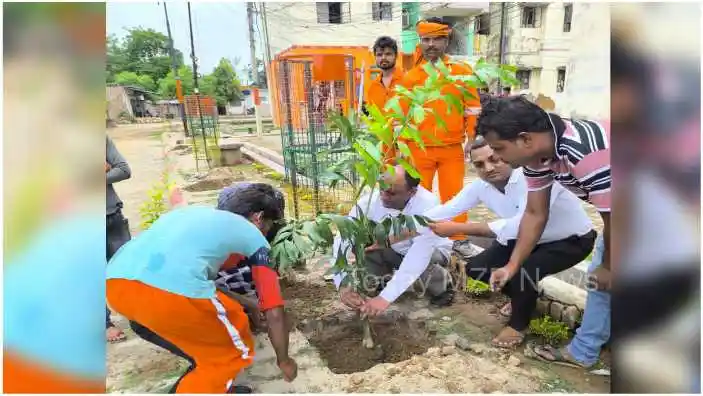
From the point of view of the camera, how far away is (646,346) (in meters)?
0.76

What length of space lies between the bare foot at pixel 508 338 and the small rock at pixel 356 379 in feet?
2.52

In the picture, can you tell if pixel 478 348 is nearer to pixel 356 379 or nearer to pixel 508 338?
pixel 508 338

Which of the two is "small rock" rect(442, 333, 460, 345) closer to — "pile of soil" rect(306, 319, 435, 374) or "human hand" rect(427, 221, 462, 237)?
"pile of soil" rect(306, 319, 435, 374)

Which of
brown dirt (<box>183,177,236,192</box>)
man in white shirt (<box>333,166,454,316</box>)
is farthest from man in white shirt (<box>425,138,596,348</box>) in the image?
brown dirt (<box>183,177,236,192</box>)

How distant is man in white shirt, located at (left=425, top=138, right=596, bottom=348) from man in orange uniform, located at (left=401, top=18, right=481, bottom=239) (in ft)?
2.83

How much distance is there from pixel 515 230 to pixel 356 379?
43.4 inches

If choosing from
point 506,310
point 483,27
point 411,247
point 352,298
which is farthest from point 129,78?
point 483,27

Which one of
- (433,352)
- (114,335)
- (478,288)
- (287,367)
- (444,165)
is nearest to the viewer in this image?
(287,367)

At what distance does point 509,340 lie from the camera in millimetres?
2303

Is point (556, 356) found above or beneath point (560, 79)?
beneath

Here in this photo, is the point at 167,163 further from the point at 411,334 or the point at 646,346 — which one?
the point at 646,346

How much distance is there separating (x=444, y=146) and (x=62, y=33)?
2.99 m

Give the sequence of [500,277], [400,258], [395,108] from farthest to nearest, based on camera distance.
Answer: [400,258]
[500,277]
[395,108]

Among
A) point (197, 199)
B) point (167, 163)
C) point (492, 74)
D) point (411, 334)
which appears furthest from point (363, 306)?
point (167, 163)
